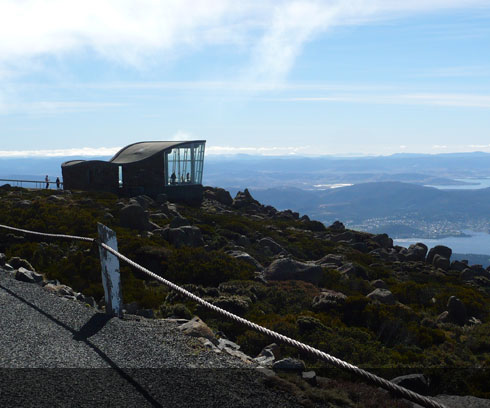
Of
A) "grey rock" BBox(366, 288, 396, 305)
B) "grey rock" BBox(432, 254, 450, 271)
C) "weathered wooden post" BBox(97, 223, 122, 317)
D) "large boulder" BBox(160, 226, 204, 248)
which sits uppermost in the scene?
"weathered wooden post" BBox(97, 223, 122, 317)

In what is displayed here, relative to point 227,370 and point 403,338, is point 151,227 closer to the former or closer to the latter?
point 403,338

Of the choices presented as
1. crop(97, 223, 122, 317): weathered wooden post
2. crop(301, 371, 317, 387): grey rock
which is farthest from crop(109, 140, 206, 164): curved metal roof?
crop(301, 371, 317, 387): grey rock

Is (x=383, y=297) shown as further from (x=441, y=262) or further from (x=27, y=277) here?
(x=441, y=262)

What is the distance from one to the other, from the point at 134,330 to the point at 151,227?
725 inches

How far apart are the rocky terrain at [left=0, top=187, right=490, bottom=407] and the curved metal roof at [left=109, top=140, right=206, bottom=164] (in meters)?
12.8

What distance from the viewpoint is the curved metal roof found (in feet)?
135

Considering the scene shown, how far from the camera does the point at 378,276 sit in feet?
80.6

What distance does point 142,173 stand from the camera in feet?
132

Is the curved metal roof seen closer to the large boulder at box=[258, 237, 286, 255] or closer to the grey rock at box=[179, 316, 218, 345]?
the large boulder at box=[258, 237, 286, 255]

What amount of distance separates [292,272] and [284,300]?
4539 millimetres

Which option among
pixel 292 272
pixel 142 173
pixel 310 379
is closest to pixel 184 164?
pixel 142 173

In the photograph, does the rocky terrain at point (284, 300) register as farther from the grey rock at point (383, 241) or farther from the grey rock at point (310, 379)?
the grey rock at point (383, 241)

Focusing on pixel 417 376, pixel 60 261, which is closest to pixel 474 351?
pixel 417 376

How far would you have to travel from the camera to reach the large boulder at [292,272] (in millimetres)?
17984
